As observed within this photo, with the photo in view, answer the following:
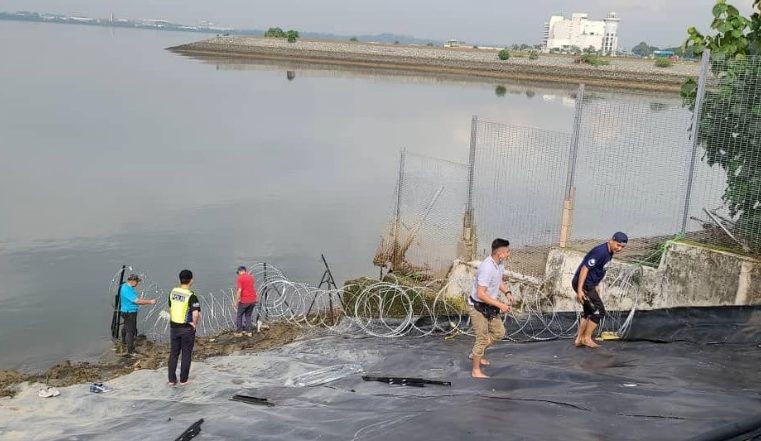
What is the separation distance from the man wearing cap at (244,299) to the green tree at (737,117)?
8.23 metres

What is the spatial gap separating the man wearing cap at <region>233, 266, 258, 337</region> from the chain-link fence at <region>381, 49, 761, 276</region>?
403 centimetres

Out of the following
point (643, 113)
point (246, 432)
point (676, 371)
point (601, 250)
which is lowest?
point (246, 432)

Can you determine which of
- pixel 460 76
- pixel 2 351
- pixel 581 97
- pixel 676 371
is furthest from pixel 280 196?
pixel 460 76

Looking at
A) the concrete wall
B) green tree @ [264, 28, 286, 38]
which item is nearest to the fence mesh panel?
the concrete wall

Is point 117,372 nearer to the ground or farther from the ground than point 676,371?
nearer to the ground

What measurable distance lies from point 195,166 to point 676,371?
24227 mm

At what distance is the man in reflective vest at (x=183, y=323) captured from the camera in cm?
917

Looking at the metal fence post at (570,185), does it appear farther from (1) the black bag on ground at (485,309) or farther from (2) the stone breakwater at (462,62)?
(2) the stone breakwater at (462,62)

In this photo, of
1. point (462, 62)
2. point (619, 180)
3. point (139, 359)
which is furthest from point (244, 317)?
point (462, 62)

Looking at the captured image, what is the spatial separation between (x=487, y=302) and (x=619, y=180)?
5446 mm

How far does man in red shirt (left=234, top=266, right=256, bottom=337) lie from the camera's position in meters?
12.5

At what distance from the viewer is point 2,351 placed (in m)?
12.4

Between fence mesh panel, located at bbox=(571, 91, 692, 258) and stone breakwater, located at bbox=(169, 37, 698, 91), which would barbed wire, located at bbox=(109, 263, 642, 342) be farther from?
stone breakwater, located at bbox=(169, 37, 698, 91)

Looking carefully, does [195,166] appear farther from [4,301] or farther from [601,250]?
[601,250]
